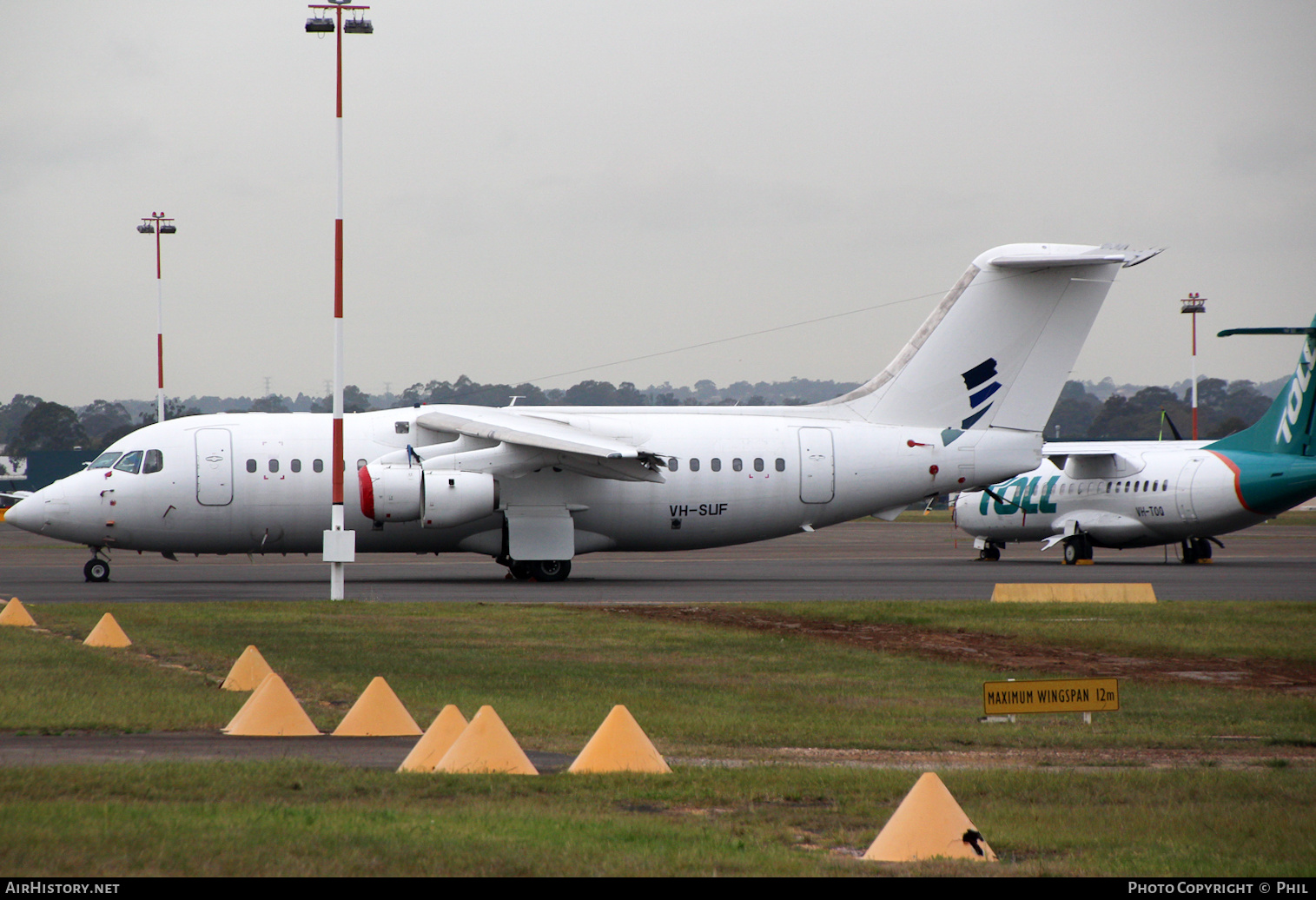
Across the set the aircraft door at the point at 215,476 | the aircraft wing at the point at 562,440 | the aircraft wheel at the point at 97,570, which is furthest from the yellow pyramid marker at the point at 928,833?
the aircraft wheel at the point at 97,570

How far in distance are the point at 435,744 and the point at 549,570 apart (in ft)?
67.0

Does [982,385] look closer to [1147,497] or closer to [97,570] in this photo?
[1147,497]

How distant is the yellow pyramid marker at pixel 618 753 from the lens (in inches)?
381

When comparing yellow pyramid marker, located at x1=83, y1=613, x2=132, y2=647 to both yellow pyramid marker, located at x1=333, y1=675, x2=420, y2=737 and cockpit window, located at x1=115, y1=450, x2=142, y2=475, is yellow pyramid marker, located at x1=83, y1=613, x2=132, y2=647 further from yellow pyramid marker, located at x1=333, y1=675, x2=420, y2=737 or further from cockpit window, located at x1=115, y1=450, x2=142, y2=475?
cockpit window, located at x1=115, y1=450, x2=142, y2=475

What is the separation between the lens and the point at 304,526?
94.5 ft

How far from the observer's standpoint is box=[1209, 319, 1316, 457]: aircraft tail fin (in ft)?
119

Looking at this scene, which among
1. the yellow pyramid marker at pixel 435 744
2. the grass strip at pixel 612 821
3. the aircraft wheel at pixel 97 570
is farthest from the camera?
the aircraft wheel at pixel 97 570

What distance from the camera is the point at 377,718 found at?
37.8ft

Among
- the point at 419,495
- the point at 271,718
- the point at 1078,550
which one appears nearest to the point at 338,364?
the point at 419,495

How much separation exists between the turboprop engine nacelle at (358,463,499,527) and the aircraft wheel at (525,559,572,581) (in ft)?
8.09

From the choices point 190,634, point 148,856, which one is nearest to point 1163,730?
point 148,856

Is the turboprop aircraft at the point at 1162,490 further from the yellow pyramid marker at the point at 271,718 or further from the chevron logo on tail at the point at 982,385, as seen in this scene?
the yellow pyramid marker at the point at 271,718

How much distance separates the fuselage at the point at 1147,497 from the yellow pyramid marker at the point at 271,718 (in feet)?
85.9

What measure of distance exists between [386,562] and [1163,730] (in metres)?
32.7
